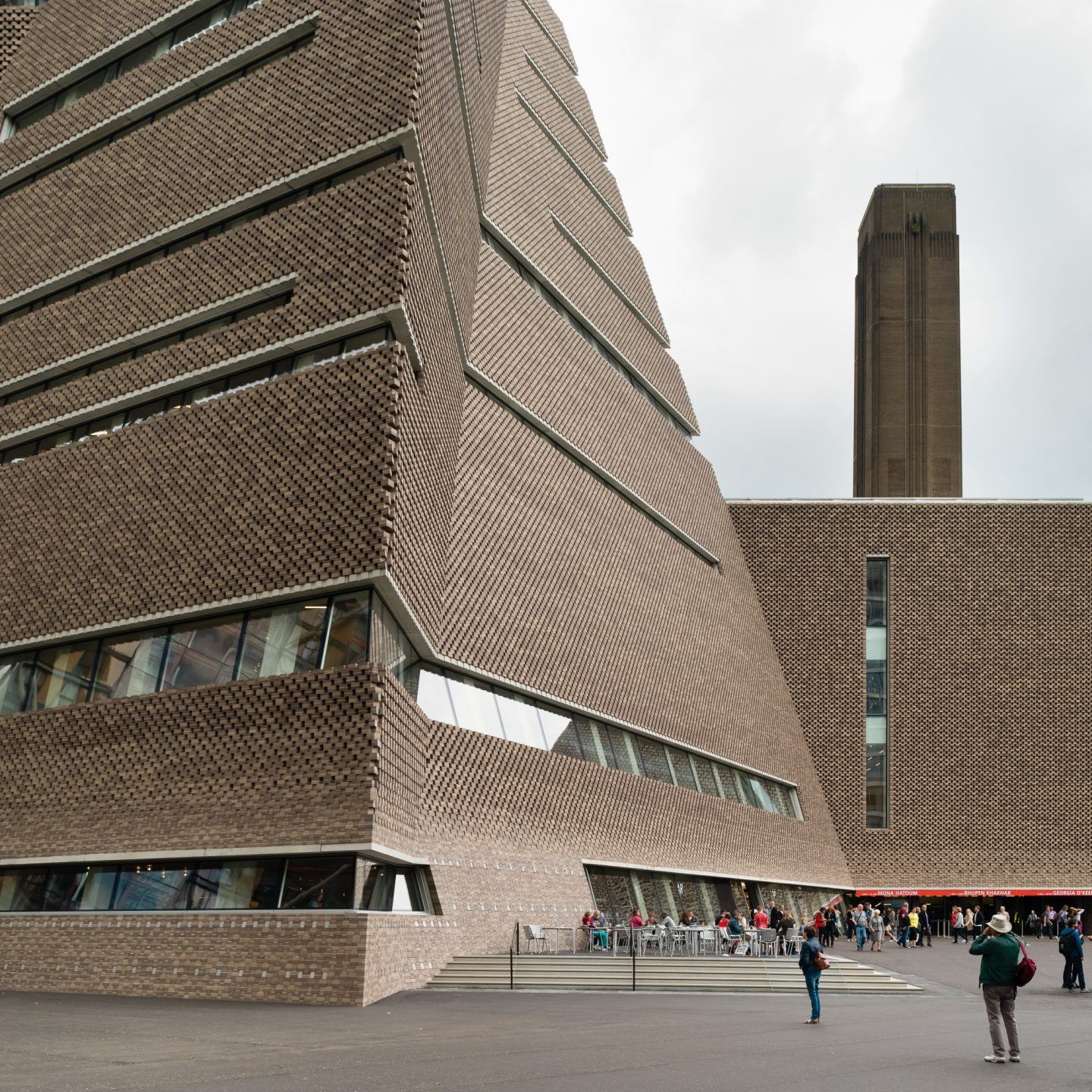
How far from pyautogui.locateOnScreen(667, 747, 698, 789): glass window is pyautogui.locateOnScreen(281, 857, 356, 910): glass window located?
50.0 feet

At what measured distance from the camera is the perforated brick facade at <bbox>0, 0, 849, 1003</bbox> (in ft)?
60.4

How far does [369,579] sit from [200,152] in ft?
38.0

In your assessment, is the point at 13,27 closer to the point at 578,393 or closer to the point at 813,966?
the point at 578,393

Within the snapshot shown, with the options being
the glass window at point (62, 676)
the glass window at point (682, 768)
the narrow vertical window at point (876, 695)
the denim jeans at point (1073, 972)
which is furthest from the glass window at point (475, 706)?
the narrow vertical window at point (876, 695)

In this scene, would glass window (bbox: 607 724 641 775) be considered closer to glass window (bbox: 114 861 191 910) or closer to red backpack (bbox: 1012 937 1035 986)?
glass window (bbox: 114 861 191 910)

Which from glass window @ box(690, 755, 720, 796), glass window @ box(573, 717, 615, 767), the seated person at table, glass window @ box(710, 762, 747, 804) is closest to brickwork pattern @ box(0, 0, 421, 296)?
glass window @ box(573, 717, 615, 767)

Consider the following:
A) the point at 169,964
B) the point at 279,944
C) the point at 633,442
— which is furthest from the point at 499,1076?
the point at 633,442

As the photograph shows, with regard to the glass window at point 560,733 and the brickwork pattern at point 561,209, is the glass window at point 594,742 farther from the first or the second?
the brickwork pattern at point 561,209

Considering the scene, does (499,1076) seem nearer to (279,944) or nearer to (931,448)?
(279,944)

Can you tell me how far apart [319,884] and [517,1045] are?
6583 mm

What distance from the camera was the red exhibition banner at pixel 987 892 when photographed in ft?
138

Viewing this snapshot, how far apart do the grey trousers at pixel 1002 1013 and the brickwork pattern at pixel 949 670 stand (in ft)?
110

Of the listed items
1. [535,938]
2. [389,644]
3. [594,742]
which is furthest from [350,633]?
[594,742]

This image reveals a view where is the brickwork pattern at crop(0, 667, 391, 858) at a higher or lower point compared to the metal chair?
higher
